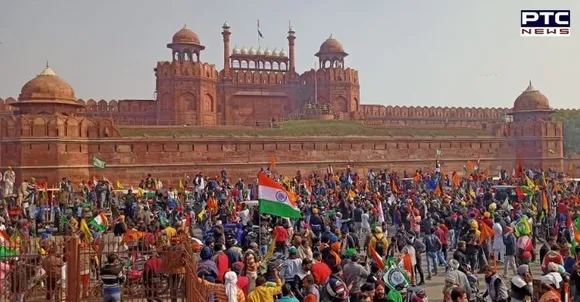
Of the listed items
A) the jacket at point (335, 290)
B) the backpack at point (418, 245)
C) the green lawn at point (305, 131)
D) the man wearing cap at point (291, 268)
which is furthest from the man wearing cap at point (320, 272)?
the green lawn at point (305, 131)

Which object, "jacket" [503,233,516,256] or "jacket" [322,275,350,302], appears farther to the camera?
"jacket" [503,233,516,256]

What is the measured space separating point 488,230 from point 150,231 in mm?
5595

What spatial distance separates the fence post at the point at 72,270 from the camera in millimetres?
5789

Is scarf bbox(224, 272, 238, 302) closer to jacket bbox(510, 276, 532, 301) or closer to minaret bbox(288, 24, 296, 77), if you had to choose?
jacket bbox(510, 276, 532, 301)

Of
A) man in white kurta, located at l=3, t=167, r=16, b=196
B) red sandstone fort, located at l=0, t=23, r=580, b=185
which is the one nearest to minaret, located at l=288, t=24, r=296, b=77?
red sandstone fort, located at l=0, t=23, r=580, b=185

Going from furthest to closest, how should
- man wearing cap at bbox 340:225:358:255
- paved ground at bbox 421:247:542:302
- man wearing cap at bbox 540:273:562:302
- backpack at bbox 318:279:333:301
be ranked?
1. man wearing cap at bbox 340:225:358:255
2. paved ground at bbox 421:247:542:302
3. backpack at bbox 318:279:333:301
4. man wearing cap at bbox 540:273:562:302

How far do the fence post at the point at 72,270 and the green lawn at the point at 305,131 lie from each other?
19.9m

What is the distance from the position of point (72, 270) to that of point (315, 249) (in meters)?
3.04

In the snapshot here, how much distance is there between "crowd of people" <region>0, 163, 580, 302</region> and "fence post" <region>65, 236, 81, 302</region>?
7.5 inches

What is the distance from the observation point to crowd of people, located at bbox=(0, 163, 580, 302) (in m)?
5.46

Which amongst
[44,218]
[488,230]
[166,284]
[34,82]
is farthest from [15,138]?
[488,230]

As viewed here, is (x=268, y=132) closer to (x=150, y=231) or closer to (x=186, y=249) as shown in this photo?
(x=150, y=231)

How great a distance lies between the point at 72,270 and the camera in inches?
230

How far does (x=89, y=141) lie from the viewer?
76.0ft
